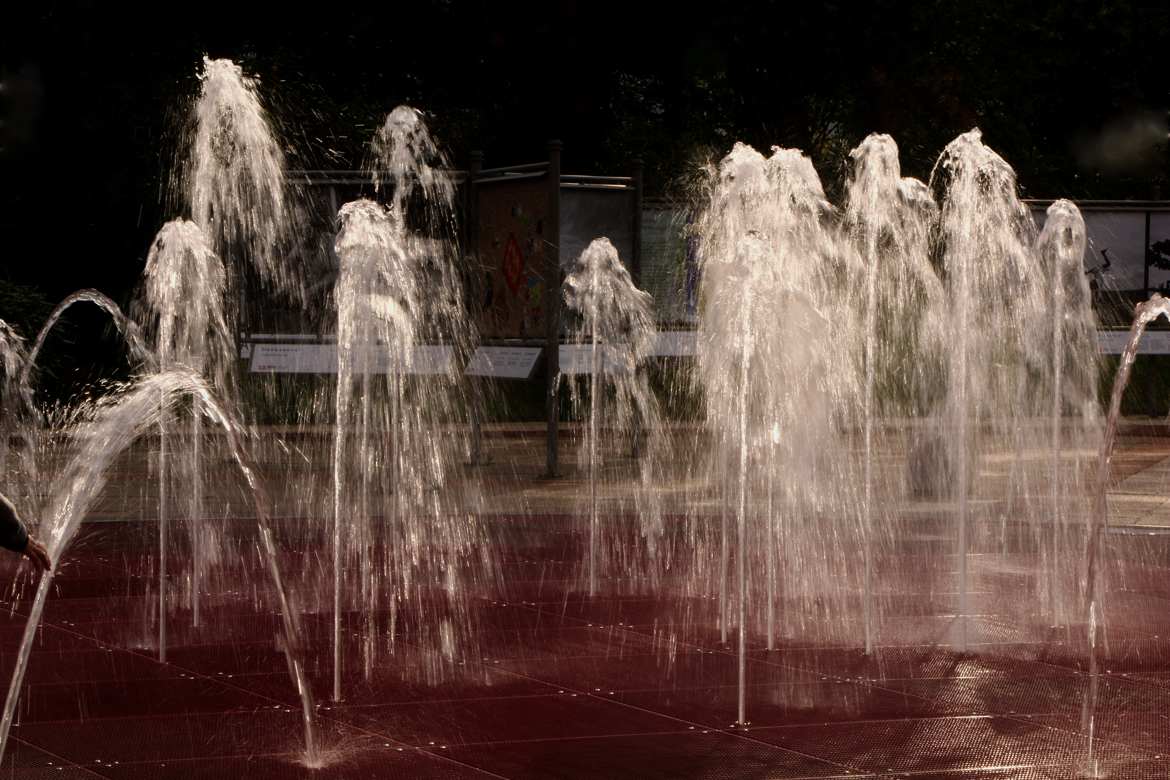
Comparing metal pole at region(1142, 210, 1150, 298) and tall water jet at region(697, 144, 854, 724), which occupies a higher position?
metal pole at region(1142, 210, 1150, 298)

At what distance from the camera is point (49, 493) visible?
1389cm

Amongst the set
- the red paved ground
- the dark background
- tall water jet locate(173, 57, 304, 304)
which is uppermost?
the dark background

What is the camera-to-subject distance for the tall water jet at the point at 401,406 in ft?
28.2

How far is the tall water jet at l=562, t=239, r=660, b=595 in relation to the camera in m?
17.0

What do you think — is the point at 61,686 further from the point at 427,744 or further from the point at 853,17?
the point at 853,17

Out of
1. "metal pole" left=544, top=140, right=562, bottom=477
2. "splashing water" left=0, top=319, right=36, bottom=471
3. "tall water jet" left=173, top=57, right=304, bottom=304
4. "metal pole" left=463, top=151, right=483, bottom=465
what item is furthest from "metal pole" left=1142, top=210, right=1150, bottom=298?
"splashing water" left=0, top=319, right=36, bottom=471

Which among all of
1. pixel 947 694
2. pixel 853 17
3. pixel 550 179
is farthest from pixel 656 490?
pixel 853 17

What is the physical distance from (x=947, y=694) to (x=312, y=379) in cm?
2147

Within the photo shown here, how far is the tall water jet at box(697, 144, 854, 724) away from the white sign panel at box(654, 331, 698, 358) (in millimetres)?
134

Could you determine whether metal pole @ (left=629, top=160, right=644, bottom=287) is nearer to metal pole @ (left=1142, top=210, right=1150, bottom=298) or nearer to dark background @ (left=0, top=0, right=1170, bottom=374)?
metal pole @ (left=1142, top=210, right=1150, bottom=298)

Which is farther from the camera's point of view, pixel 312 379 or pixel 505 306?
pixel 312 379

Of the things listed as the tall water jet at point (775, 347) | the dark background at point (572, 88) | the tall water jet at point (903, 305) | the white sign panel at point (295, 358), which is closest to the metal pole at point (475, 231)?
the white sign panel at point (295, 358)

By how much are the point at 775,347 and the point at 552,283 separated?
5.05 metres

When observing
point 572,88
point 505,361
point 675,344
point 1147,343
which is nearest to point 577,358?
point 505,361
